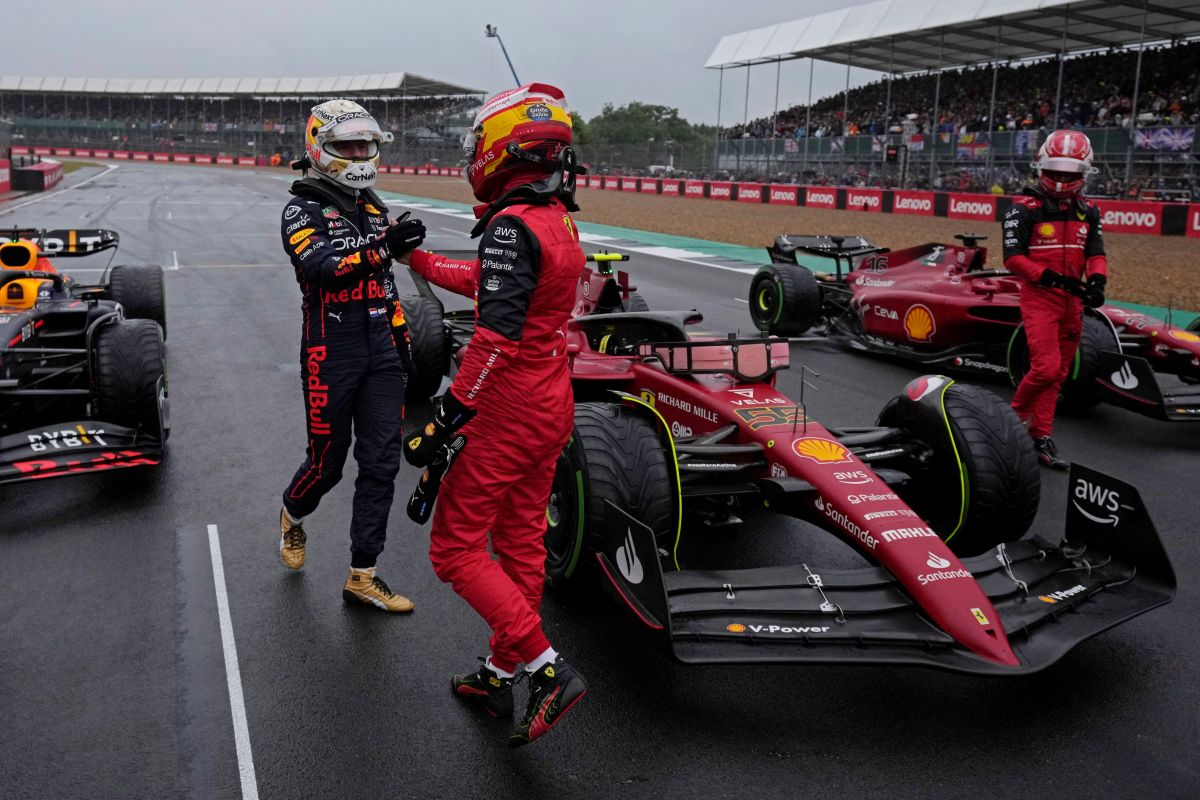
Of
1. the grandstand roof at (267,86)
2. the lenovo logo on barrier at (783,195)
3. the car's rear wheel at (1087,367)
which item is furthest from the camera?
the grandstand roof at (267,86)

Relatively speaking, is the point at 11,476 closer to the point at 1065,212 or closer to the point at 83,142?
the point at 1065,212

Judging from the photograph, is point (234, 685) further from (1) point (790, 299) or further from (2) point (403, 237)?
(1) point (790, 299)

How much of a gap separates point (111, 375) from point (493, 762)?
12.1ft

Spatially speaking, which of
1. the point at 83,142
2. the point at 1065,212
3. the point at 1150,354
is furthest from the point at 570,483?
the point at 83,142

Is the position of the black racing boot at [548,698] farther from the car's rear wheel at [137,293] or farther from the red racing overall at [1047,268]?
the car's rear wheel at [137,293]

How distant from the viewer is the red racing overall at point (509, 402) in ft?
10.6

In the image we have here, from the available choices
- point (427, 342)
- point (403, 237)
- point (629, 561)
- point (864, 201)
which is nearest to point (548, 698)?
point (629, 561)

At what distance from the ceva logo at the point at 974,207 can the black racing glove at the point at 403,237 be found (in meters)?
26.0

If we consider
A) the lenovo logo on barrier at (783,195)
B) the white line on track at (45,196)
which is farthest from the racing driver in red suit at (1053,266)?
the lenovo logo on barrier at (783,195)

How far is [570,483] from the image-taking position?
14.5 ft

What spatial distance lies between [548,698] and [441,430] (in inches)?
36.9

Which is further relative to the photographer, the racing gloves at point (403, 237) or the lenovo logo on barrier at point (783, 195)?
the lenovo logo on barrier at point (783, 195)

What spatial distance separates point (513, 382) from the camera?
3.35 m

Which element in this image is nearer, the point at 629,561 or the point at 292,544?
the point at 629,561
